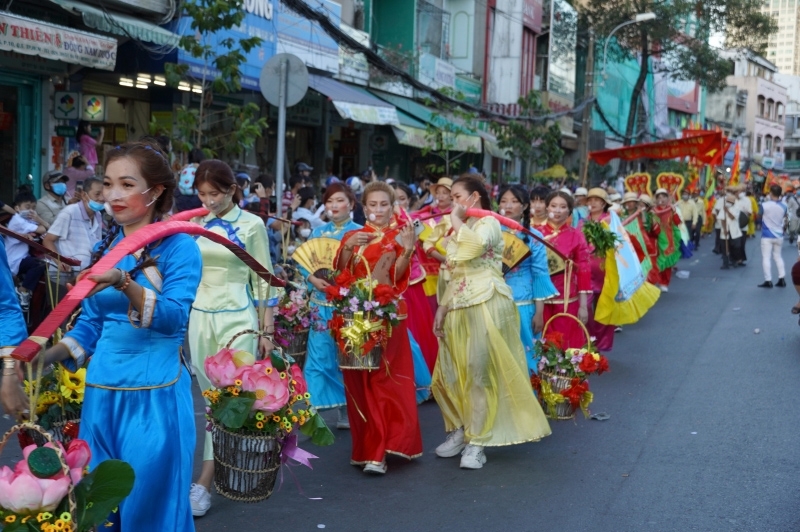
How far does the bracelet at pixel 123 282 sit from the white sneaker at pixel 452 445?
3.91 m

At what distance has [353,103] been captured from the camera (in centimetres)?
1809

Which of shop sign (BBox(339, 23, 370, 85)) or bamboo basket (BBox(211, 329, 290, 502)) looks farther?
shop sign (BBox(339, 23, 370, 85))

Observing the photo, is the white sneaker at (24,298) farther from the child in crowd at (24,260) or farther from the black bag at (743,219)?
the black bag at (743,219)

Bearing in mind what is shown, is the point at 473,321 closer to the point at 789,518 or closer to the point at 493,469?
the point at 493,469

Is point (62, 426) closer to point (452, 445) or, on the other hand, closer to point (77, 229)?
point (452, 445)

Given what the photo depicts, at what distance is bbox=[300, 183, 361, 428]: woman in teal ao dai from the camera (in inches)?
288

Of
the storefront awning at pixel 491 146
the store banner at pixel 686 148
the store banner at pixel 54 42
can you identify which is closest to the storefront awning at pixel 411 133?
the storefront awning at pixel 491 146

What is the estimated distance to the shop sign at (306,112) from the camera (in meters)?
19.5

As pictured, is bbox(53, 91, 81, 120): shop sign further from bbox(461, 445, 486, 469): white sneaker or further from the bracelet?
the bracelet

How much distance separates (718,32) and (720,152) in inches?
736

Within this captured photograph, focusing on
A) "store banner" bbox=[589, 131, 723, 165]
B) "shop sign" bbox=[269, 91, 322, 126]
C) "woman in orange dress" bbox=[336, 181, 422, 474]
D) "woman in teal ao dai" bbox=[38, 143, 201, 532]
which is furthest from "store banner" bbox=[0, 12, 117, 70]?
"store banner" bbox=[589, 131, 723, 165]

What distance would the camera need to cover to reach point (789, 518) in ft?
18.4

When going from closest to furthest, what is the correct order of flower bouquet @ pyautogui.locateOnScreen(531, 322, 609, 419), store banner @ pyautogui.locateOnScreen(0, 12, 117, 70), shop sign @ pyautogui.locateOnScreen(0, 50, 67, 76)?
flower bouquet @ pyautogui.locateOnScreen(531, 322, 609, 419)
store banner @ pyautogui.locateOnScreen(0, 12, 117, 70)
shop sign @ pyautogui.locateOnScreen(0, 50, 67, 76)

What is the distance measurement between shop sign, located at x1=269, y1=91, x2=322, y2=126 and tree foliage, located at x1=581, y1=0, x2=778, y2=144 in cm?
1831
